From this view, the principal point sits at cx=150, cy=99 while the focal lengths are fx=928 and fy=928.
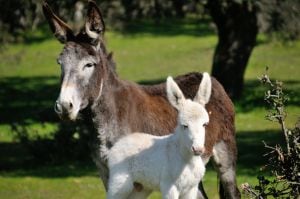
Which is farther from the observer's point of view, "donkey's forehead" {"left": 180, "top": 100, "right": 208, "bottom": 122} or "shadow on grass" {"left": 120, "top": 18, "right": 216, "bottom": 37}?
"shadow on grass" {"left": 120, "top": 18, "right": 216, "bottom": 37}

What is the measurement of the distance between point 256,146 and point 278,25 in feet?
19.2

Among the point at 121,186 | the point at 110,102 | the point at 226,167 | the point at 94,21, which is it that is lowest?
the point at 226,167

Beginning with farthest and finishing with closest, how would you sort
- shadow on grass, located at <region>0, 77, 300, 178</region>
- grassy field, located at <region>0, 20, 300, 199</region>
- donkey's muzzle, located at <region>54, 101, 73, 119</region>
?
1. shadow on grass, located at <region>0, 77, 300, 178</region>
2. grassy field, located at <region>0, 20, 300, 199</region>
3. donkey's muzzle, located at <region>54, 101, 73, 119</region>

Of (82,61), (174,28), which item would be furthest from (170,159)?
(174,28)

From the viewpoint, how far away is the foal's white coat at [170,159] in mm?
8188

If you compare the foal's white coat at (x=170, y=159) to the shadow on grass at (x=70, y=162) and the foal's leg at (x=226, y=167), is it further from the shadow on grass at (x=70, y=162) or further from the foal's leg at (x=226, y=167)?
the shadow on grass at (x=70, y=162)

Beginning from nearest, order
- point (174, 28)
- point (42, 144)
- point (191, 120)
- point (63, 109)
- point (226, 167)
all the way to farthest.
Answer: point (191, 120), point (63, 109), point (226, 167), point (42, 144), point (174, 28)

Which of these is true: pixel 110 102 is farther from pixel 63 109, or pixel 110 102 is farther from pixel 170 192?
pixel 170 192

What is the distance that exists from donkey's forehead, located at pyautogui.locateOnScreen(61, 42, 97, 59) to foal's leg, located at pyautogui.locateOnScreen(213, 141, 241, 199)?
1.99 m

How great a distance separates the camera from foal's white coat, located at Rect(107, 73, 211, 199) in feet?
26.9

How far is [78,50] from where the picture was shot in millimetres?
9742

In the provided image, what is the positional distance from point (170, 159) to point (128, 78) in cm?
2412

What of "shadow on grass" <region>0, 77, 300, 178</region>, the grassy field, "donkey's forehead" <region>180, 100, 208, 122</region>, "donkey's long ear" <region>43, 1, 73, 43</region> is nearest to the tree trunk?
the grassy field

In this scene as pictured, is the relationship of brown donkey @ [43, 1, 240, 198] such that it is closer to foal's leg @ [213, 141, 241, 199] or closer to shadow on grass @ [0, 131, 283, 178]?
foal's leg @ [213, 141, 241, 199]
